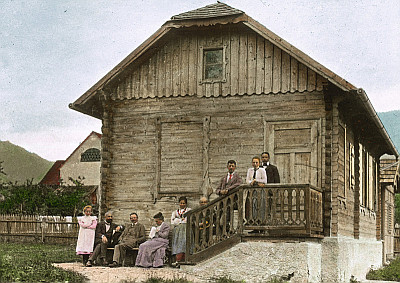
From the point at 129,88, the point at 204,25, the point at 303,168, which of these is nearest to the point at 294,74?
the point at 303,168

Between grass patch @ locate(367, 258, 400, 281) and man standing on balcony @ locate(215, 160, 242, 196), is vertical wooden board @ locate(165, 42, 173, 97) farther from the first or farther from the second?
grass patch @ locate(367, 258, 400, 281)

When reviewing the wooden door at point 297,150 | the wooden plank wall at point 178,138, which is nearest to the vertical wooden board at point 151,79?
the wooden plank wall at point 178,138

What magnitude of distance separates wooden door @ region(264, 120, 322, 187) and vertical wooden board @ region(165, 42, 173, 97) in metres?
2.90

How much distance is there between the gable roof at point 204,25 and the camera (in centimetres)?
1496

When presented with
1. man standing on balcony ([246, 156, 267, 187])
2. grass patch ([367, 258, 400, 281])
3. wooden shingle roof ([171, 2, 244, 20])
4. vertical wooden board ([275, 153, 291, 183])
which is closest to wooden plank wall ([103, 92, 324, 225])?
vertical wooden board ([275, 153, 291, 183])

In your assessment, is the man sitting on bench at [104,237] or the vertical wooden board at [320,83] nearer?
the man sitting on bench at [104,237]

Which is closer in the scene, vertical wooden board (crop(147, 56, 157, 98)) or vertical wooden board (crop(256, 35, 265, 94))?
vertical wooden board (crop(256, 35, 265, 94))

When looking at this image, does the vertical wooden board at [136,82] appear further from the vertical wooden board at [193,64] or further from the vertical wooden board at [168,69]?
the vertical wooden board at [193,64]

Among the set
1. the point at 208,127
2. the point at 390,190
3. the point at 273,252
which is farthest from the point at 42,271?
the point at 390,190

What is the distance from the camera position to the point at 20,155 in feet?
275

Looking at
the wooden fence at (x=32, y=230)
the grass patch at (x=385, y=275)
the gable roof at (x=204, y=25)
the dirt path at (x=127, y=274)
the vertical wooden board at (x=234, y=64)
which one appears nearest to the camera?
the dirt path at (x=127, y=274)

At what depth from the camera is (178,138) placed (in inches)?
666

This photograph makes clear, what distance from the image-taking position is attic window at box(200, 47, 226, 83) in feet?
54.8

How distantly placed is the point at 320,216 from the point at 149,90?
222 inches
